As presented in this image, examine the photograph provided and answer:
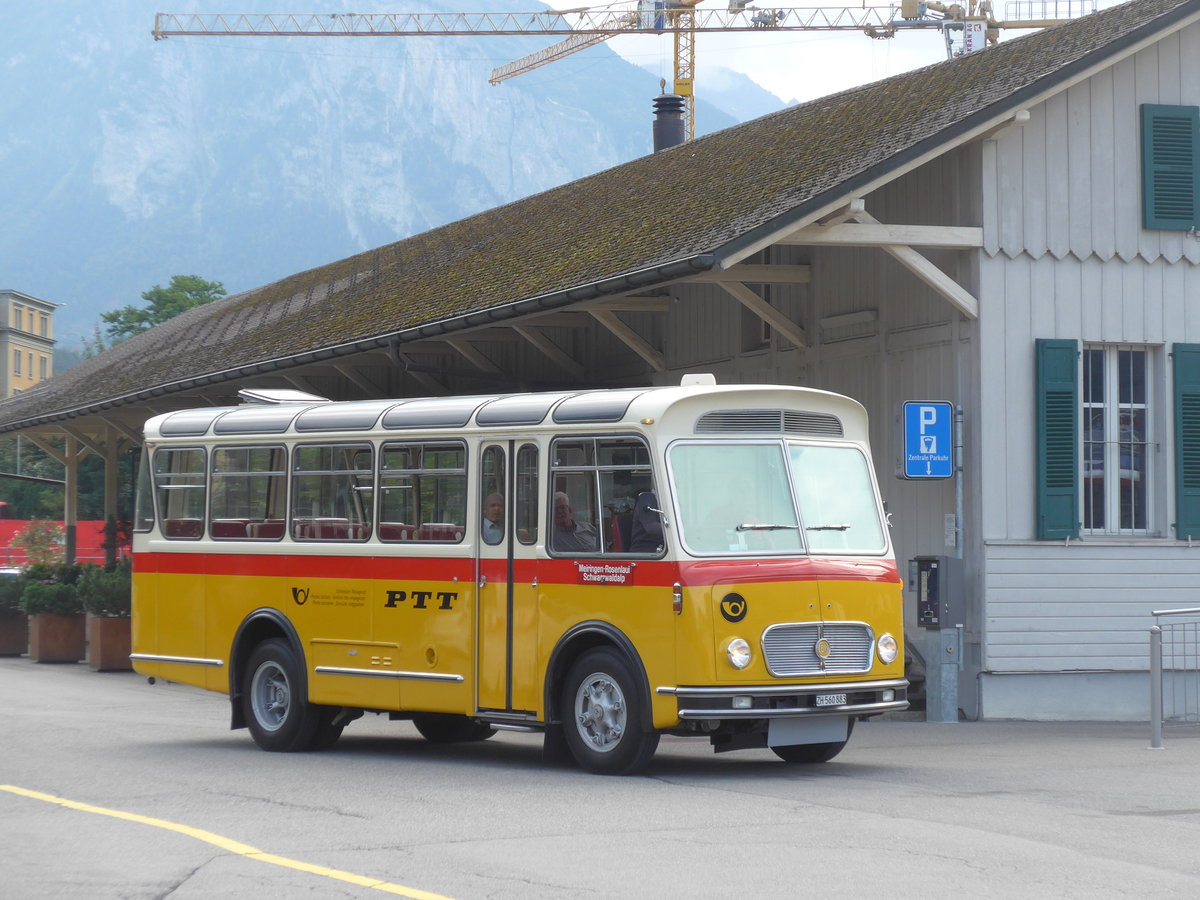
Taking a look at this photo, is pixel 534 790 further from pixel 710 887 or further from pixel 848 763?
pixel 710 887

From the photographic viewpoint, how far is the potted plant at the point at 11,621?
1313 inches

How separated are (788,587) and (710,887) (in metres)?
4.35

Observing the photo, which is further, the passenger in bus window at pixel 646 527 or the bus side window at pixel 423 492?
the bus side window at pixel 423 492

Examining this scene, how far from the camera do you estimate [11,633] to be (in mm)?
33750

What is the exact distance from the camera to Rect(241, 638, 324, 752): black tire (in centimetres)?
1482

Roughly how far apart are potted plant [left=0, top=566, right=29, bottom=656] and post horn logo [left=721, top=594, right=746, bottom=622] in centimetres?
2408

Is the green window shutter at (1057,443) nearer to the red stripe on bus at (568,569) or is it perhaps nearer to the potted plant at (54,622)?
the red stripe on bus at (568,569)

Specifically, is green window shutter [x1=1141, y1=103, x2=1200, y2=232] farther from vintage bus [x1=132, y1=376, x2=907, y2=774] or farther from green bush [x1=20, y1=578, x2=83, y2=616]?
green bush [x1=20, y1=578, x2=83, y2=616]

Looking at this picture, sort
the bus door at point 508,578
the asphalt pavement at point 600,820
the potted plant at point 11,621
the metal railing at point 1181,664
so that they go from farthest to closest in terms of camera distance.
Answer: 1. the potted plant at point 11,621
2. the metal railing at point 1181,664
3. the bus door at point 508,578
4. the asphalt pavement at point 600,820

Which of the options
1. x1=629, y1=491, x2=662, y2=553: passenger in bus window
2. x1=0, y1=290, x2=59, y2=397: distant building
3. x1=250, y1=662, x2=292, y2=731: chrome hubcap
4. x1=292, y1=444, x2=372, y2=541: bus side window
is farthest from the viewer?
x1=0, y1=290, x2=59, y2=397: distant building

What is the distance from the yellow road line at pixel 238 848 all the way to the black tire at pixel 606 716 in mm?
3188

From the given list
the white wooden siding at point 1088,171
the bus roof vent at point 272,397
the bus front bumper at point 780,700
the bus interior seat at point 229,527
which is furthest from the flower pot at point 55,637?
the bus front bumper at point 780,700

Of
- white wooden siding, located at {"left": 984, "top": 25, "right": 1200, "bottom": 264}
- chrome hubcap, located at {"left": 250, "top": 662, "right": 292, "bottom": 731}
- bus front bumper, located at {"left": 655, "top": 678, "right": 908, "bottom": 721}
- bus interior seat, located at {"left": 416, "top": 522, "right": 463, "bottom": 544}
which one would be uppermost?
white wooden siding, located at {"left": 984, "top": 25, "right": 1200, "bottom": 264}

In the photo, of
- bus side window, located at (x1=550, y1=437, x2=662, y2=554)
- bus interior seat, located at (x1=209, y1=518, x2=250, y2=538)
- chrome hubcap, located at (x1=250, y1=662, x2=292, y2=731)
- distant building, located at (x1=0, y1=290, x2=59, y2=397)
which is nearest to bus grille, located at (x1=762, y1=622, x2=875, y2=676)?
bus side window, located at (x1=550, y1=437, x2=662, y2=554)
